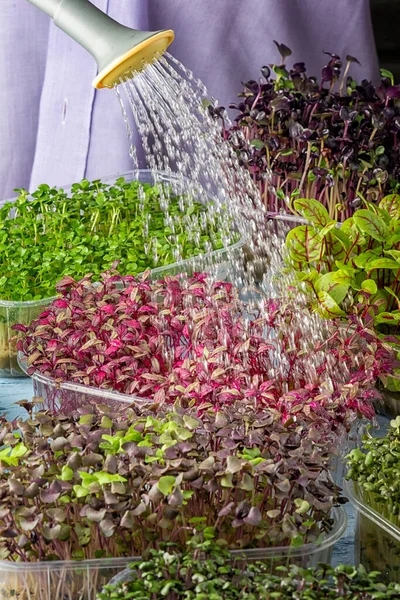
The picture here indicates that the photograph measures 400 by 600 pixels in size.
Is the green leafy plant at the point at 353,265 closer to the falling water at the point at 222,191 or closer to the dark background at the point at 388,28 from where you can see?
the falling water at the point at 222,191

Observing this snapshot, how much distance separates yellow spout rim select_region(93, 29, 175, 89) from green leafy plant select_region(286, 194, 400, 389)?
50cm

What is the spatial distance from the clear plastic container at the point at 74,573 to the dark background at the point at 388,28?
2.86 metres

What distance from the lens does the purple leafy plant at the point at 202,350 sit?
125 cm

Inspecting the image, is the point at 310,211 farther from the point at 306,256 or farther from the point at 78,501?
the point at 78,501

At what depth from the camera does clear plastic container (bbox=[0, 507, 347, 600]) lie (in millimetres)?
863

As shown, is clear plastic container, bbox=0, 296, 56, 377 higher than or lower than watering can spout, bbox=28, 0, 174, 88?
lower

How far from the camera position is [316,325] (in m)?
1.45

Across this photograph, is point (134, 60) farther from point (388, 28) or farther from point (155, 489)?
point (388, 28)

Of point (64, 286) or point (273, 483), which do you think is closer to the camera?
point (273, 483)

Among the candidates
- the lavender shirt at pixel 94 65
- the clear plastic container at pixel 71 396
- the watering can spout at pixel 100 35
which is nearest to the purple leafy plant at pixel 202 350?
the clear plastic container at pixel 71 396

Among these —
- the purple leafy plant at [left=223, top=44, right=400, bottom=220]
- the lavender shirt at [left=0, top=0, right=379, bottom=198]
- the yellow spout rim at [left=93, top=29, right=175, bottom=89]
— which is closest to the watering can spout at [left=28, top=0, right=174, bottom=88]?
the yellow spout rim at [left=93, top=29, right=175, bottom=89]

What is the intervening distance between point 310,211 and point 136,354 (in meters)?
0.52

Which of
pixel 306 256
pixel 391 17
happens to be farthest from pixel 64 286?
pixel 391 17

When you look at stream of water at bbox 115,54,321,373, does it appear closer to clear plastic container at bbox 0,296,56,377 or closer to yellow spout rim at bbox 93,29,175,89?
yellow spout rim at bbox 93,29,175,89
